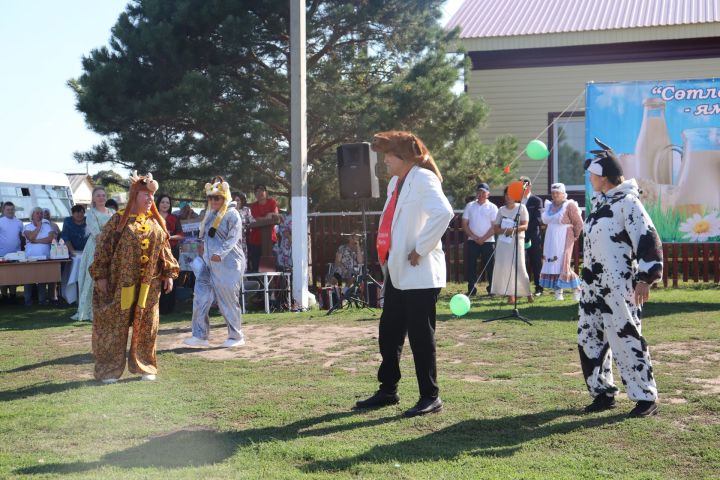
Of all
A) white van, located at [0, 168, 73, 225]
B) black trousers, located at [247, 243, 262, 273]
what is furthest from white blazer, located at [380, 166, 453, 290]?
white van, located at [0, 168, 73, 225]

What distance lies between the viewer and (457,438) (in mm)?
5570

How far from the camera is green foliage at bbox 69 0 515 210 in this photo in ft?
57.1

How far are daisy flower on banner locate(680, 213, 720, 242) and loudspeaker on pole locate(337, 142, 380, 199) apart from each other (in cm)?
501

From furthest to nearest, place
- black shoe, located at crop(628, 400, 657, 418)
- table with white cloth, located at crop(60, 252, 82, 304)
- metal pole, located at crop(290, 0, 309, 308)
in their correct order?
table with white cloth, located at crop(60, 252, 82, 304) → metal pole, located at crop(290, 0, 309, 308) → black shoe, located at crop(628, 400, 657, 418)

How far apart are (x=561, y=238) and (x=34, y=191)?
16360 mm

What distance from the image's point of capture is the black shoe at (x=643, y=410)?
5.94 meters

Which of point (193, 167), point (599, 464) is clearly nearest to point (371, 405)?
point (599, 464)

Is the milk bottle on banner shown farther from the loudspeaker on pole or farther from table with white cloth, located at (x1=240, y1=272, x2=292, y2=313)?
table with white cloth, located at (x1=240, y1=272, x2=292, y2=313)

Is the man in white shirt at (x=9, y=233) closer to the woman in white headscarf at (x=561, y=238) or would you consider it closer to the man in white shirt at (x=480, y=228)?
the man in white shirt at (x=480, y=228)

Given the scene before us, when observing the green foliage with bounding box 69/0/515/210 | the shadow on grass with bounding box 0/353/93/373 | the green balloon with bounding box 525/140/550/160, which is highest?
the green foliage with bounding box 69/0/515/210

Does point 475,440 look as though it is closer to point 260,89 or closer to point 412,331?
point 412,331

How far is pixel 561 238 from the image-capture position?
45.2 ft

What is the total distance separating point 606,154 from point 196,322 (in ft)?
17.8

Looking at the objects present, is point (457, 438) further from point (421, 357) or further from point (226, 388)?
point (226, 388)
